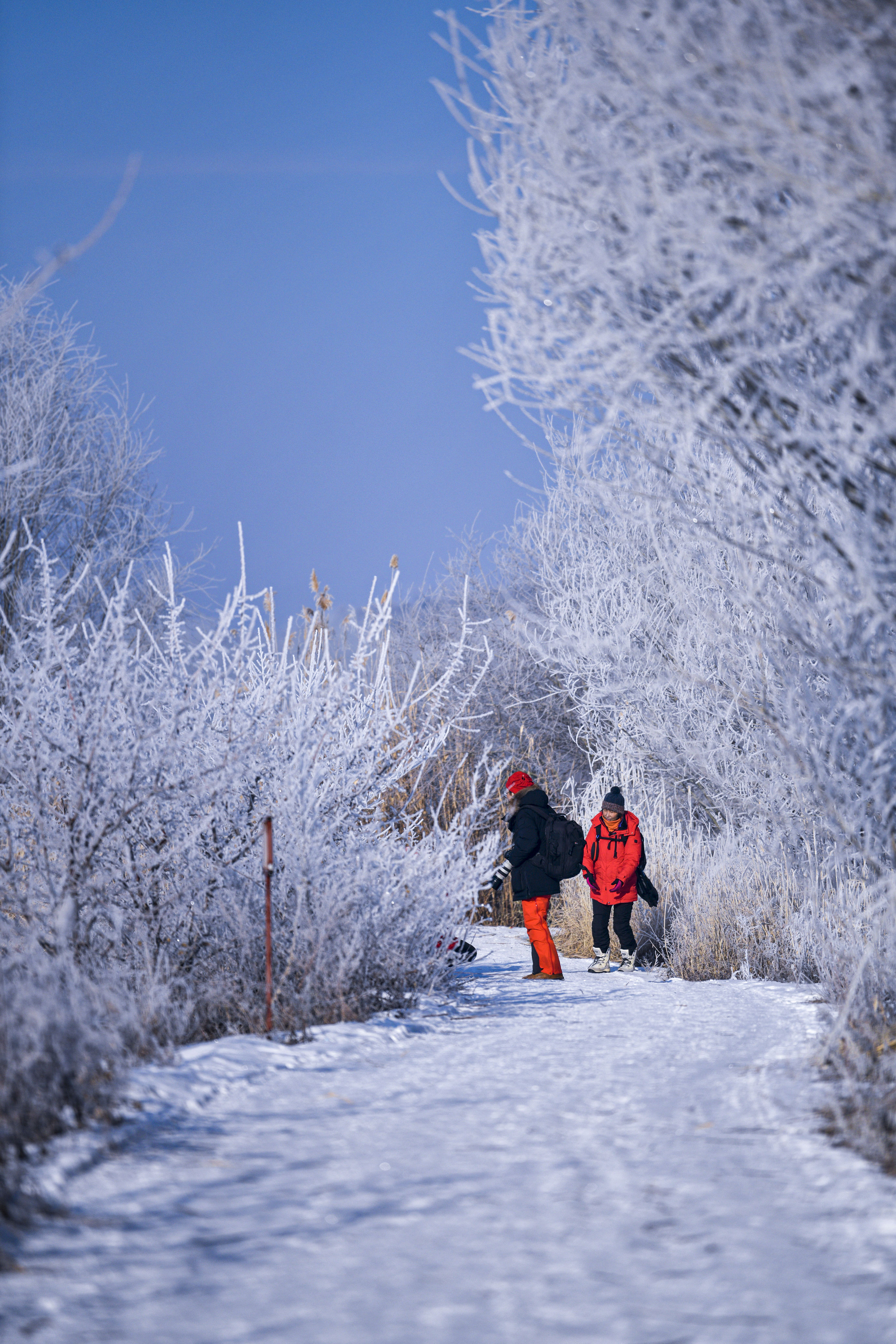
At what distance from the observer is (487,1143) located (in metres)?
2.81

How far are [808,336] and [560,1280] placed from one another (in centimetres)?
250

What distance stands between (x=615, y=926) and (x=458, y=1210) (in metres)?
5.50

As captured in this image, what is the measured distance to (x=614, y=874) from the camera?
755 centimetres

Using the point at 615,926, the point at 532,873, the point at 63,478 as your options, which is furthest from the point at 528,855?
the point at 63,478

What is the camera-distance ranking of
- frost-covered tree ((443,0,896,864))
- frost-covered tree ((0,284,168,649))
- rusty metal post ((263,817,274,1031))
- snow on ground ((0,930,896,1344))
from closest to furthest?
snow on ground ((0,930,896,1344)) → frost-covered tree ((443,0,896,864)) → rusty metal post ((263,817,274,1031)) → frost-covered tree ((0,284,168,649))

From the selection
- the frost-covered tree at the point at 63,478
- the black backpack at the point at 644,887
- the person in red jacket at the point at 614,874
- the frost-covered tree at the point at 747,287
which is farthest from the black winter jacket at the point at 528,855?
the frost-covered tree at the point at 63,478

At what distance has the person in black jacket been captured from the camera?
6656 mm

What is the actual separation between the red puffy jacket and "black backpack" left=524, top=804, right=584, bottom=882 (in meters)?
0.36

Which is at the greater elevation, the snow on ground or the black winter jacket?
the black winter jacket

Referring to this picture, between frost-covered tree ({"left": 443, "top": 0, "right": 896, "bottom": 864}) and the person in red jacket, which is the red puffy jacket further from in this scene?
frost-covered tree ({"left": 443, "top": 0, "right": 896, "bottom": 864})

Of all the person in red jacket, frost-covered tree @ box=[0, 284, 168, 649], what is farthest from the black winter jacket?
frost-covered tree @ box=[0, 284, 168, 649]

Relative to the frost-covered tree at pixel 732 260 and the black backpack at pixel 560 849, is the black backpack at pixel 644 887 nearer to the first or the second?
the black backpack at pixel 560 849

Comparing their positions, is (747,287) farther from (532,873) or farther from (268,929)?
(532,873)

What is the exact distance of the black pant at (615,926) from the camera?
7555mm
